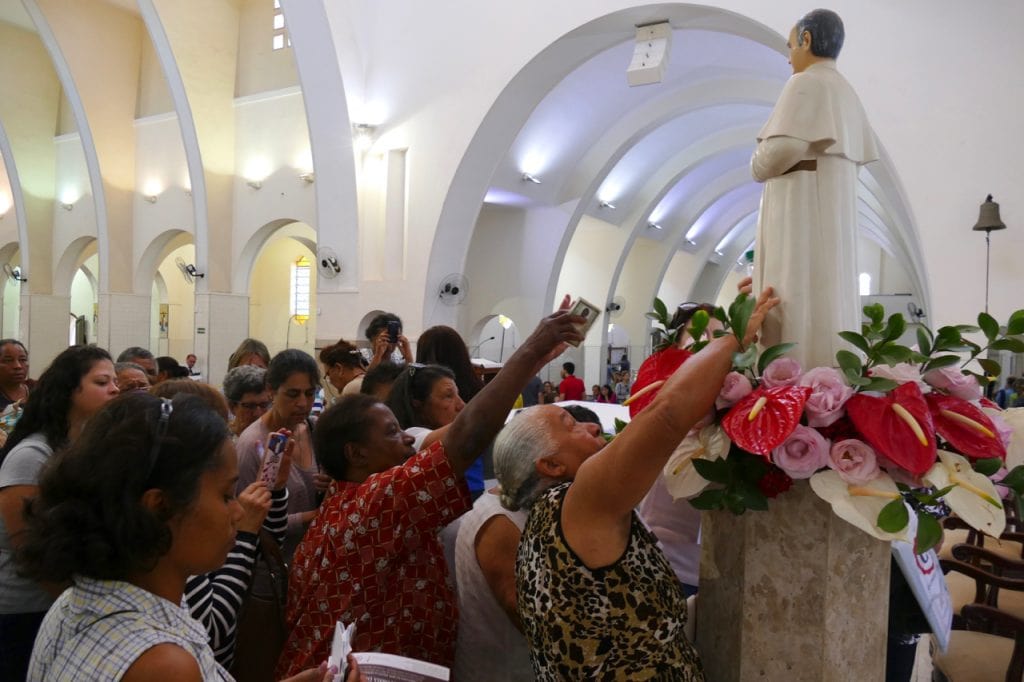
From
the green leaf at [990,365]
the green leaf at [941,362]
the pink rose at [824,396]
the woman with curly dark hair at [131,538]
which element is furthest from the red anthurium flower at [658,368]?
the woman with curly dark hair at [131,538]

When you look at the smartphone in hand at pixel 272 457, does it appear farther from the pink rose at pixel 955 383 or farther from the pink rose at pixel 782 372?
the pink rose at pixel 955 383

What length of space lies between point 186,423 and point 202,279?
564 inches

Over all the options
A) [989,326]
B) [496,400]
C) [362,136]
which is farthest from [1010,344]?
[362,136]

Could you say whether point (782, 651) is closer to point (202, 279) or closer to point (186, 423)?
point (186, 423)

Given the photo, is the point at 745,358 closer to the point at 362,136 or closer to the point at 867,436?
the point at 867,436

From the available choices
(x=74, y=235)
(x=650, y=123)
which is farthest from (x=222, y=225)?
(x=650, y=123)

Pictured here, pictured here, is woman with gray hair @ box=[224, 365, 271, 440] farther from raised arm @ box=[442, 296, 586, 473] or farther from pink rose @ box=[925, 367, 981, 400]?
pink rose @ box=[925, 367, 981, 400]

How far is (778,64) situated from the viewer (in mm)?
10617

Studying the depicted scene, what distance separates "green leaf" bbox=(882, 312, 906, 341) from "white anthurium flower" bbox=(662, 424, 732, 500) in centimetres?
41

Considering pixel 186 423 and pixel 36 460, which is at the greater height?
pixel 186 423

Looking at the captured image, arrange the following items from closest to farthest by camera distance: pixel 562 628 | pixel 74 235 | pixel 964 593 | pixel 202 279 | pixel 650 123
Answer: pixel 562 628
pixel 964 593
pixel 650 123
pixel 202 279
pixel 74 235

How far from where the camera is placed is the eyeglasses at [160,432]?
1.36 m

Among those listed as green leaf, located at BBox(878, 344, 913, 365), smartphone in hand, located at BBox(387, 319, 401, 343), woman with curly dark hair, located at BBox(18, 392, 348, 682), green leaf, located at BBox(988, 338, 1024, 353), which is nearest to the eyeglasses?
woman with curly dark hair, located at BBox(18, 392, 348, 682)

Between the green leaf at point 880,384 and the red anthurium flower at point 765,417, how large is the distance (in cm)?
13
